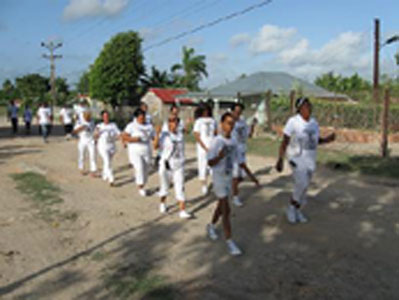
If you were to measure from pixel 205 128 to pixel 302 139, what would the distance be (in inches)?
96.3

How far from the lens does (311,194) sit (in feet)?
25.8

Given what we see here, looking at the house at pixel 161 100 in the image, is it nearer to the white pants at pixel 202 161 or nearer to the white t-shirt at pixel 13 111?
the white t-shirt at pixel 13 111

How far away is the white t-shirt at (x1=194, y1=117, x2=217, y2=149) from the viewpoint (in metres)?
7.64

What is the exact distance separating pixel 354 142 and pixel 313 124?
9446mm

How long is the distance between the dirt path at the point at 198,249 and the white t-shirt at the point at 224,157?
0.96 metres

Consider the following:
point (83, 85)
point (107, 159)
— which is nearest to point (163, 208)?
point (107, 159)

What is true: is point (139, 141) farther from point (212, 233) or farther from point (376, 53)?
point (376, 53)

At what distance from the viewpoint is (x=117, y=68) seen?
135ft

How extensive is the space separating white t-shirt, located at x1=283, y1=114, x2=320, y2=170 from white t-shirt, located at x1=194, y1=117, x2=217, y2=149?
2.20 meters

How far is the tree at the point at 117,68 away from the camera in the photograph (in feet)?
134

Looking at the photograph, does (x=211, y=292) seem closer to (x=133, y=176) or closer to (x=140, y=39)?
(x=133, y=176)

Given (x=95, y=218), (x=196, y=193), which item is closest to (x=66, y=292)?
(x=95, y=218)

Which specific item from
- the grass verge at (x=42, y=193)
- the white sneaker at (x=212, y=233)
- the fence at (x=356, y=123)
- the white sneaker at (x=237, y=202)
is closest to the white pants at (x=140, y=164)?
the grass verge at (x=42, y=193)

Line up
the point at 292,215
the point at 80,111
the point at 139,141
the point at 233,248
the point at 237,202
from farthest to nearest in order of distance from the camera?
the point at 80,111 → the point at 139,141 → the point at 237,202 → the point at 292,215 → the point at 233,248
